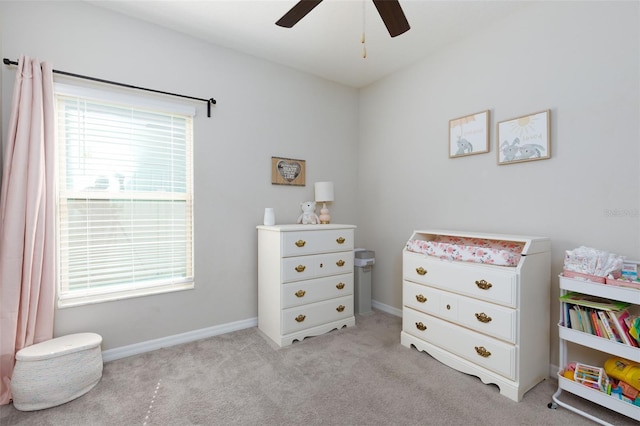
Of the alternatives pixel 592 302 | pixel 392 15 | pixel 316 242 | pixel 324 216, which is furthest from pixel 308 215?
pixel 592 302

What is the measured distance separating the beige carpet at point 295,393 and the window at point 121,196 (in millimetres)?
644

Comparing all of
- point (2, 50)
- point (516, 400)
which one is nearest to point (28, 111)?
point (2, 50)

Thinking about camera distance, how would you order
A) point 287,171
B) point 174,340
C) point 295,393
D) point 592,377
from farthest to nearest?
1. point 287,171
2. point 174,340
3. point 295,393
4. point 592,377

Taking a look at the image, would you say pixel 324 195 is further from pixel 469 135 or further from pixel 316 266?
pixel 469 135

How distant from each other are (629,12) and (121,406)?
3.87m

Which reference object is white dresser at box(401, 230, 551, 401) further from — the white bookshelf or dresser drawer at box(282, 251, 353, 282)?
dresser drawer at box(282, 251, 353, 282)

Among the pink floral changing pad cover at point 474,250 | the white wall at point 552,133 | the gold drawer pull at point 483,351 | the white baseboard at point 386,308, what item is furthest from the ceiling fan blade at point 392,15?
the white baseboard at point 386,308

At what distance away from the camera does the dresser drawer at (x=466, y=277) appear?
1.88m

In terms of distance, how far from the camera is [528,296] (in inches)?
74.6

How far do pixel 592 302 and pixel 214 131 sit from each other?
10.0 ft

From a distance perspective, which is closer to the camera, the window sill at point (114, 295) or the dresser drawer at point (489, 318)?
the dresser drawer at point (489, 318)

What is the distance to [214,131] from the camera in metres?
2.77

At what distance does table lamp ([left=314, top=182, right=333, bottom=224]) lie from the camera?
3227mm

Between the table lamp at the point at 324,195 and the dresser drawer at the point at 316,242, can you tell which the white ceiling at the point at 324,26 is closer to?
the table lamp at the point at 324,195
